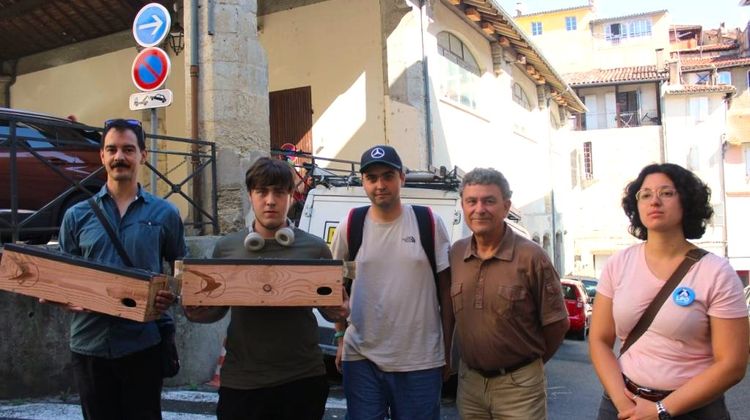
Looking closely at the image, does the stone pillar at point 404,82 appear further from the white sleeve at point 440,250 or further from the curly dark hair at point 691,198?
the curly dark hair at point 691,198

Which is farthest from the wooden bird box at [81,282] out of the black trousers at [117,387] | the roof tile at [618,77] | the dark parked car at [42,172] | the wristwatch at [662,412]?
the roof tile at [618,77]

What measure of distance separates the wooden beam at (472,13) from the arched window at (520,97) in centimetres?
435

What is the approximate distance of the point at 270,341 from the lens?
245 cm

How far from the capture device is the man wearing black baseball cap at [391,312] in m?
2.80

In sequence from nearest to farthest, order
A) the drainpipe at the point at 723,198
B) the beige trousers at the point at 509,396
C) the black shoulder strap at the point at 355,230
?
the beige trousers at the point at 509,396 → the black shoulder strap at the point at 355,230 → the drainpipe at the point at 723,198

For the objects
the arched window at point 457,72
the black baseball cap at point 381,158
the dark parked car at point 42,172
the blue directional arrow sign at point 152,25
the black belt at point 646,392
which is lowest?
the black belt at point 646,392

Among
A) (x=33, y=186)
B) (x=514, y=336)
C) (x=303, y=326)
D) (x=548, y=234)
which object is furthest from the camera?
(x=548, y=234)

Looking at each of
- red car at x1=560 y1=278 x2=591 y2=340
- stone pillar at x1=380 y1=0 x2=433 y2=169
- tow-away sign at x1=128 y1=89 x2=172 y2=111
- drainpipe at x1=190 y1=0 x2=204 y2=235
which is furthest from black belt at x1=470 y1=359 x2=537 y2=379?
red car at x1=560 y1=278 x2=591 y2=340

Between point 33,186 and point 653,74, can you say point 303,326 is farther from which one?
point 653,74

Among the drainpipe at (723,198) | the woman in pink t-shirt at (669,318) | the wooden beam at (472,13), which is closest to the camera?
the woman in pink t-shirt at (669,318)

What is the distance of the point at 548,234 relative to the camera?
22141mm

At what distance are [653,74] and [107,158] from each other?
34.1m

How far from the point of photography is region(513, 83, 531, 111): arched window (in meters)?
17.8

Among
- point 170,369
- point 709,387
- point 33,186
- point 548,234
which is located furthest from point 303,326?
point 548,234
